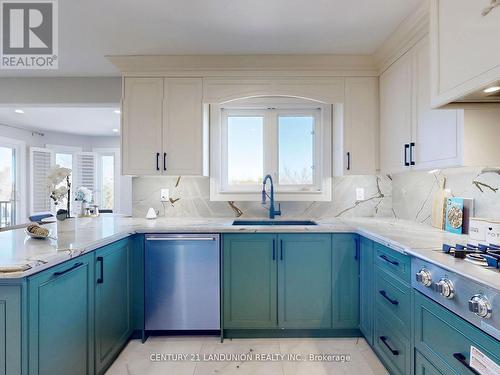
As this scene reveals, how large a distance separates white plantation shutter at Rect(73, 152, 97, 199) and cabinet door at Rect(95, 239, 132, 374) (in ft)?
19.4

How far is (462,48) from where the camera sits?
1.30 metres

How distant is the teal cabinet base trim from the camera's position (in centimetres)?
238

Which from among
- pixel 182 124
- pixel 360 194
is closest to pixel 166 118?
pixel 182 124

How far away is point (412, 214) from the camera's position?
259 centimetres

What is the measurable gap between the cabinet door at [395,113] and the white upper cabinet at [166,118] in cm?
162

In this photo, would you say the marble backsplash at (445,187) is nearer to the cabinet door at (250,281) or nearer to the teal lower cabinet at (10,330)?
the cabinet door at (250,281)

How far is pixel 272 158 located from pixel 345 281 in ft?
4.37

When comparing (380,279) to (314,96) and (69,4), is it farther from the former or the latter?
(69,4)

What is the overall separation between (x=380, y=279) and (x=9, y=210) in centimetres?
696

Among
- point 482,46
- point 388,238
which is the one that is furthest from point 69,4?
point 388,238

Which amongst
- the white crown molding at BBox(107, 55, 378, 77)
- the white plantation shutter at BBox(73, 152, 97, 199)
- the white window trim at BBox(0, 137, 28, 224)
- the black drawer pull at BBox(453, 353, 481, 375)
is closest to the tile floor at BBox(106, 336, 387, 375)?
the black drawer pull at BBox(453, 353, 481, 375)

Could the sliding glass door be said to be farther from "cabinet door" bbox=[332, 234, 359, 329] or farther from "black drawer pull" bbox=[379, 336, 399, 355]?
"black drawer pull" bbox=[379, 336, 399, 355]

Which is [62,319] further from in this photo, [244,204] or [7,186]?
[7,186]

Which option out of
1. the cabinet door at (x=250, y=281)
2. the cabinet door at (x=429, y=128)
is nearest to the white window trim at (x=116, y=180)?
the cabinet door at (x=250, y=281)
